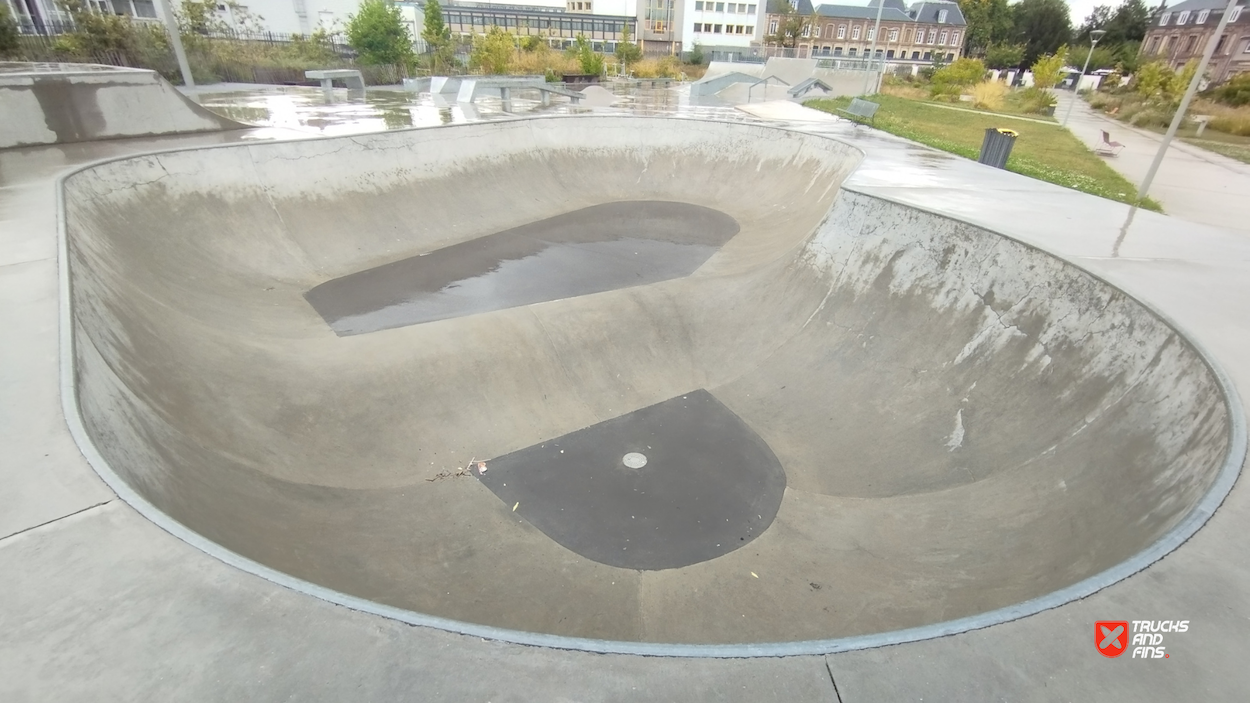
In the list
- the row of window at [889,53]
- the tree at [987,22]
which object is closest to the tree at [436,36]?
the row of window at [889,53]

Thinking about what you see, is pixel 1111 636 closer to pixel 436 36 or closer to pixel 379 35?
pixel 379 35

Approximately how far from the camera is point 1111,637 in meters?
2.36

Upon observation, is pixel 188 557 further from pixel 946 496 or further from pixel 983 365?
pixel 983 365

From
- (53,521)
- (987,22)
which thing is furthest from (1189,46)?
(53,521)

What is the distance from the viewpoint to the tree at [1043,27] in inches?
2307

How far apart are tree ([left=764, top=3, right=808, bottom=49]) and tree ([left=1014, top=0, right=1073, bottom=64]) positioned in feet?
80.3

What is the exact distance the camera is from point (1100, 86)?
41.0 metres

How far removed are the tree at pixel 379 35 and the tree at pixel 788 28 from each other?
4073 centimetres

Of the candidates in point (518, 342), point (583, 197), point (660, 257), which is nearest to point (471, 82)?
point (583, 197)

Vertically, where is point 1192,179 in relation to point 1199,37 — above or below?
below

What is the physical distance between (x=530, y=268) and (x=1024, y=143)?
55.4ft

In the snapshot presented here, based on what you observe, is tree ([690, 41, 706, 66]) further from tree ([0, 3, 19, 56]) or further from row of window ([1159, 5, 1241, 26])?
tree ([0, 3, 19, 56])

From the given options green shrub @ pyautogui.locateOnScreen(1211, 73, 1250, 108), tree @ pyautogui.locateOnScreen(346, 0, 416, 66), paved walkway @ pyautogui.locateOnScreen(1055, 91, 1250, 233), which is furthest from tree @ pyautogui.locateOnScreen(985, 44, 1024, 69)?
tree @ pyautogui.locateOnScreen(346, 0, 416, 66)

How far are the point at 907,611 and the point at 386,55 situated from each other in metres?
32.2
